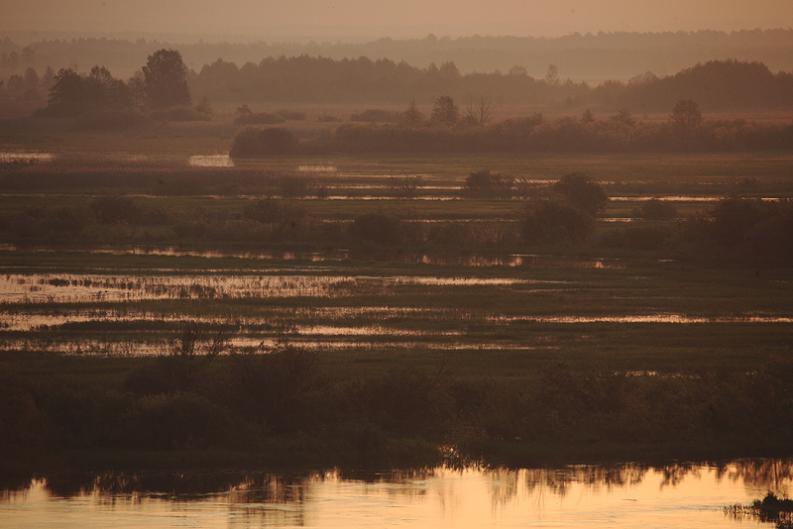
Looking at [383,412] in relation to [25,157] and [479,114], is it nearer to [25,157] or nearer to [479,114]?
[25,157]

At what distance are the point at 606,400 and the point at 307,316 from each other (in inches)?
421

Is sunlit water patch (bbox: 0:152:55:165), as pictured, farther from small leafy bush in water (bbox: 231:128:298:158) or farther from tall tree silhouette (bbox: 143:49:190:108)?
tall tree silhouette (bbox: 143:49:190:108)

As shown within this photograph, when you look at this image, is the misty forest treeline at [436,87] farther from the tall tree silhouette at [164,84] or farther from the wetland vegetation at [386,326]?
the wetland vegetation at [386,326]

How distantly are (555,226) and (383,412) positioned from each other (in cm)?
2660

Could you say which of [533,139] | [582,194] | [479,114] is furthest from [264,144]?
[479,114]

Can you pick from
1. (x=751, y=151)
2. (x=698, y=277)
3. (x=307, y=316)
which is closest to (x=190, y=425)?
(x=307, y=316)

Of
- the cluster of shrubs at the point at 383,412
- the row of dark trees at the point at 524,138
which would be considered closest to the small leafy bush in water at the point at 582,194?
the cluster of shrubs at the point at 383,412

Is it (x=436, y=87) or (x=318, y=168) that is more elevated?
(x=436, y=87)

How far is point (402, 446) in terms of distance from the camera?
2488cm

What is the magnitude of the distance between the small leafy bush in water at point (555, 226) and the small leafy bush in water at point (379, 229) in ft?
15.6

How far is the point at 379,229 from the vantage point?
49875mm

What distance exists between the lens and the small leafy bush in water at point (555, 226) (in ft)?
168

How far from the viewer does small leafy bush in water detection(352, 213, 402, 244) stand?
49.9 metres

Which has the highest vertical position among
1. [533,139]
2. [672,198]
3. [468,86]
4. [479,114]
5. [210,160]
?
[468,86]
